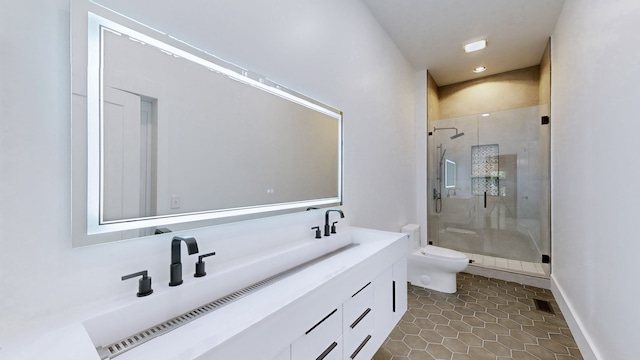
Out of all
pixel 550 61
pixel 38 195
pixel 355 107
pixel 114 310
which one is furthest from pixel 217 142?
pixel 550 61

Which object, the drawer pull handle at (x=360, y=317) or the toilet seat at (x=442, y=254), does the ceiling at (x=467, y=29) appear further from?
the drawer pull handle at (x=360, y=317)

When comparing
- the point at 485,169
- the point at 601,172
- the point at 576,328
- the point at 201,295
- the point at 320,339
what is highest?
the point at 485,169

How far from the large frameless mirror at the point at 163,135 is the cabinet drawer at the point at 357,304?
56cm

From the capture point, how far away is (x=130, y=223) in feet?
2.74

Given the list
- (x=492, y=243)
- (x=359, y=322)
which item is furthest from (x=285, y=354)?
(x=492, y=243)

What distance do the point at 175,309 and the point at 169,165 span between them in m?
0.50

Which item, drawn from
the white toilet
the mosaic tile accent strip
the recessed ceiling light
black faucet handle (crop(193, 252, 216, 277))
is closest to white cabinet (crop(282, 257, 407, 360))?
black faucet handle (crop(193, 252, 216, 277))

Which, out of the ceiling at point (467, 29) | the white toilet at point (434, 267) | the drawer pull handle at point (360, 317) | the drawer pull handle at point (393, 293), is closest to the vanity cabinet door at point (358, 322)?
the drawer pull handle at point (360, 317)

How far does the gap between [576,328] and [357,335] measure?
75.0 inches

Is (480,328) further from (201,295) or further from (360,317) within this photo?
(201,295)

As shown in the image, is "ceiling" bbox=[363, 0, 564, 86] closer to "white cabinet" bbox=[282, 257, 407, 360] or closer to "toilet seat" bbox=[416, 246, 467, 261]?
"white cabinet" bbox=[282, 257, 407, 360]

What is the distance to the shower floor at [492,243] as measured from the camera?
327 cm

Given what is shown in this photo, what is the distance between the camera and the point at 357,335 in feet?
3.89

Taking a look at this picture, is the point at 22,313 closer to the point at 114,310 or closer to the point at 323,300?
the point at 114,310
